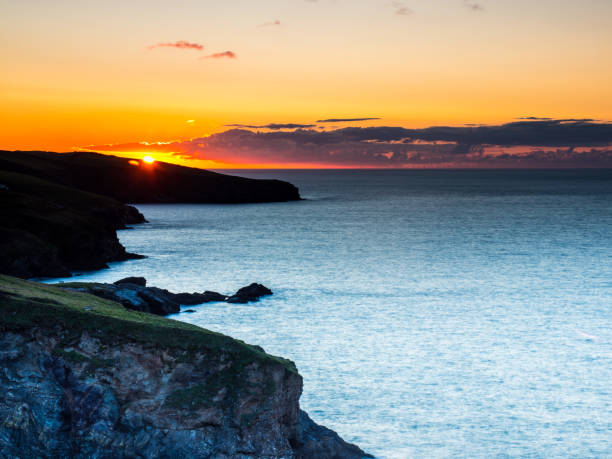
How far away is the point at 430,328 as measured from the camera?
43.1m

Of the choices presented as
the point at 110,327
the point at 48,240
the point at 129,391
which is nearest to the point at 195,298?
the point at 48,240

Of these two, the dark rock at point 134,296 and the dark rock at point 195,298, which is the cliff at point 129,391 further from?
the dark rock at point 195,298

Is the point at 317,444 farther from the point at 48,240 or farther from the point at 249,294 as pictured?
the point at 48,240

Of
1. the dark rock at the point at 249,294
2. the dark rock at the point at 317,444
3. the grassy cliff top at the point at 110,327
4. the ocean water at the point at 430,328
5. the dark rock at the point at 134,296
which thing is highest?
the grassy cliff top at the point at 110,327

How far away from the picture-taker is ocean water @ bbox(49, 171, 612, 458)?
25386mm

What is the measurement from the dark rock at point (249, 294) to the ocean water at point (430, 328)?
1.28 m

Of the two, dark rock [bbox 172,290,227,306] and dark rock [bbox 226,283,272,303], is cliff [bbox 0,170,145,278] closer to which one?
dark rock [bbox 172,290,227,306]

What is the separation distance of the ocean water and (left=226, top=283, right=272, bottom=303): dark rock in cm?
128

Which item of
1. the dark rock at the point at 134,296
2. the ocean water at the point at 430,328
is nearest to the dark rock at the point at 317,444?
the ocean water at the point at 430,328

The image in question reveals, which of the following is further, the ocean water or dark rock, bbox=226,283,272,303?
dark rock, bbox=226,283,272,303

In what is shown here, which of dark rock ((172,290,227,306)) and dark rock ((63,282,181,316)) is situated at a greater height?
dark rock ((63,282,181,316))

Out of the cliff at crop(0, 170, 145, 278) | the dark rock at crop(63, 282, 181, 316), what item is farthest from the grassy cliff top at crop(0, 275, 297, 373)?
the cliff at crop(0, 170, 145, 278)

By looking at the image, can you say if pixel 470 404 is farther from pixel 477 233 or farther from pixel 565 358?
pixel 477 233

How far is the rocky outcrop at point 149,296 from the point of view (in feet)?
98.8
